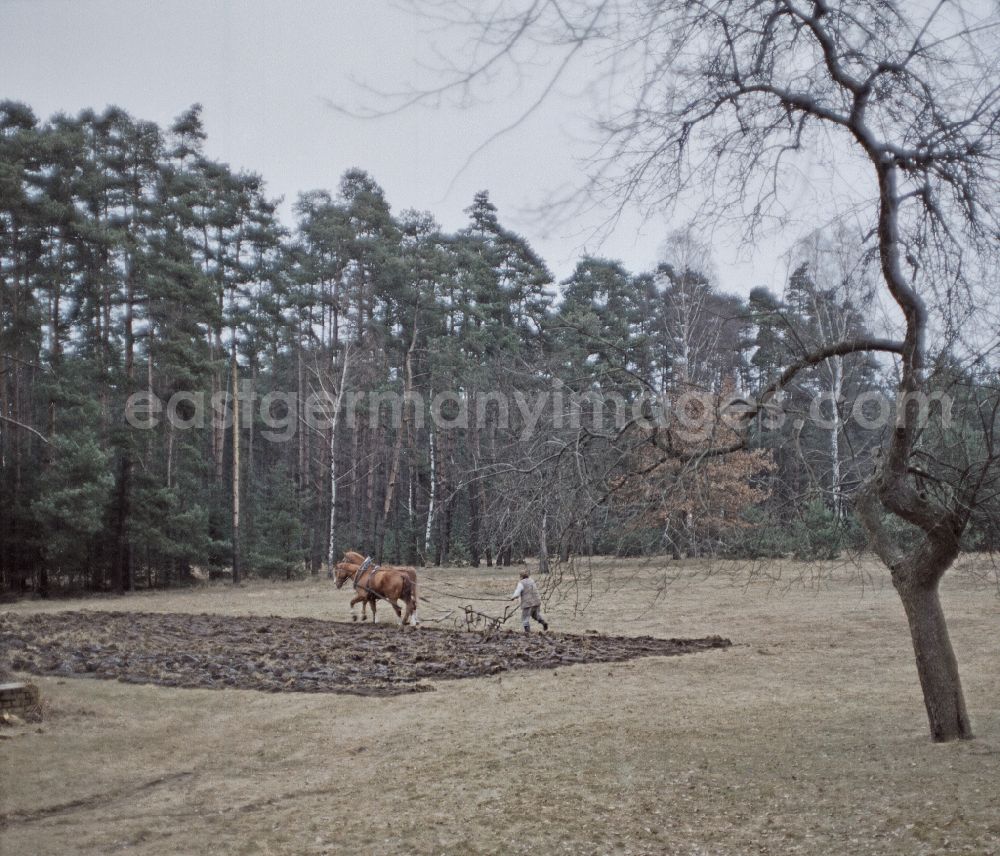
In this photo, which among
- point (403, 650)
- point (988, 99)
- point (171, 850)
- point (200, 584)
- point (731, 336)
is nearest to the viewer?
point (988, 99)

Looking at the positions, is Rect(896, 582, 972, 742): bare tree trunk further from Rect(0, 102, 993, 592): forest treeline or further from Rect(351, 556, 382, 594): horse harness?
Rect(351, 556, 382, 594): horse harness

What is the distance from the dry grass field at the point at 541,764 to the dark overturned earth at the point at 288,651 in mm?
651

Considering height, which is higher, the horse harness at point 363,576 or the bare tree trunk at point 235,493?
the bare tree trunk at point 235,493

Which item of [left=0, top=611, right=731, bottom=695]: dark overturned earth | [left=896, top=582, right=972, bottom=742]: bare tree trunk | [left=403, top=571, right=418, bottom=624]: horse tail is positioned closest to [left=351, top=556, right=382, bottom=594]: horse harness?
[left=403, top=571, right=418, bottom=624]: horse tail

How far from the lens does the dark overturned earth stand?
11.8 meters

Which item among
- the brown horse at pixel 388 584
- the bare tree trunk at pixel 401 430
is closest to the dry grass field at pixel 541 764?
the brown horse at pixel 388 584

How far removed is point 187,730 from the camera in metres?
9.12

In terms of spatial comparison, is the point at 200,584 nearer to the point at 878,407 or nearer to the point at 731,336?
the point at 731,336

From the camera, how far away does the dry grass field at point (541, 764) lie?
569 centimetres

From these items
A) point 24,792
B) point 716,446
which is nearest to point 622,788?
point 716,446

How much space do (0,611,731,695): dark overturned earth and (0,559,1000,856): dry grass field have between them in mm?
651

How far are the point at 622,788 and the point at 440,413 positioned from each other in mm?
26168

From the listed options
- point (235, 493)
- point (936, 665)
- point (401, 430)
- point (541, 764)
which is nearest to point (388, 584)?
point (541, 764)

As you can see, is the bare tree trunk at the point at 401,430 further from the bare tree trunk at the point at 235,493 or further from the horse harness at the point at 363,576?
the horse harness at the point at 363,576
